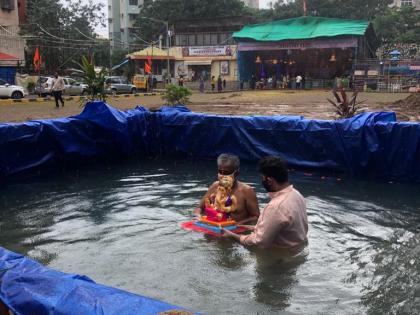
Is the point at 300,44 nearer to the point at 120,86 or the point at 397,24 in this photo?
the point at 397,24

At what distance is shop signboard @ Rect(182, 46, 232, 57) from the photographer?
48312 millimetres

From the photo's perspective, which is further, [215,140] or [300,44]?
[300,44]

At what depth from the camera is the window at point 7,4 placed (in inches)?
1565

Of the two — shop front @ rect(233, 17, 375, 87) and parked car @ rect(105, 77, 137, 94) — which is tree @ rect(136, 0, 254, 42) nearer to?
shop front @ rect(233, 17, 375, 87)

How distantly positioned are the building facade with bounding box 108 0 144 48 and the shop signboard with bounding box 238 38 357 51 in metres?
42.3

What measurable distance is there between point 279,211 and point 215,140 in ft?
24.8

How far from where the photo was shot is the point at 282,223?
524 centimetres

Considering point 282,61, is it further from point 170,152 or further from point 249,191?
point 249,191

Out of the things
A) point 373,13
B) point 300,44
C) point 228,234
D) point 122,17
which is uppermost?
point 122,17

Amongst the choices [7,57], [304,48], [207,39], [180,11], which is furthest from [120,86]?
[180,11]

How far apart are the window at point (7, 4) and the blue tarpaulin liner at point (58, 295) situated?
4132 cm

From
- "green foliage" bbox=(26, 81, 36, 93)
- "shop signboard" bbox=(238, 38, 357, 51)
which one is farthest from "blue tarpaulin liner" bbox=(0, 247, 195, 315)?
"shop signboard" bbox=(238, 38, 357, 51)

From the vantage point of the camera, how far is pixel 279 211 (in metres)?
5.16

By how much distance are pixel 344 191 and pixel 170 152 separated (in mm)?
5282
